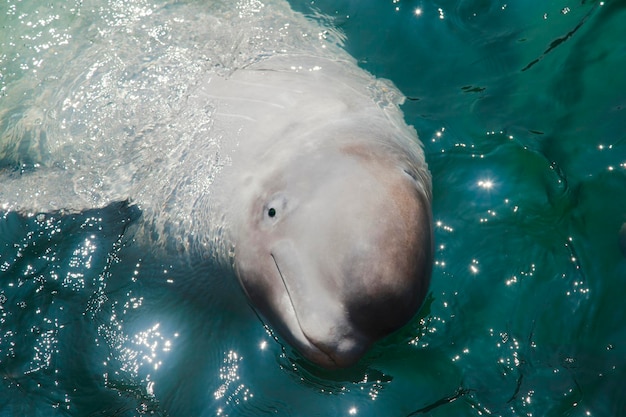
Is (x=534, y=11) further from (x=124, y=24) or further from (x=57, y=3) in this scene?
(x=57, y=3)

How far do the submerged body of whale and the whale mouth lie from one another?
0.01 meters

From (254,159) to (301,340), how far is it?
1591mm

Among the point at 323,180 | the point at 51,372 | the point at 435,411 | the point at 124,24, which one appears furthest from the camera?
the point at 124,24

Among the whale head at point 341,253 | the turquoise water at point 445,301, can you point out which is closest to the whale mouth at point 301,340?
the whale head at point 341,253

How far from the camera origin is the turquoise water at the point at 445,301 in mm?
4953

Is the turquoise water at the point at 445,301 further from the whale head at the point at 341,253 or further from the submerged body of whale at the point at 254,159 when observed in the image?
the whale head at the point at 341,253

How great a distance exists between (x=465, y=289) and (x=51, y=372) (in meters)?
3.48

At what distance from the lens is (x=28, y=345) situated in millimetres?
5324

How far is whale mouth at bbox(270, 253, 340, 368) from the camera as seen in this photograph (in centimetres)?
411

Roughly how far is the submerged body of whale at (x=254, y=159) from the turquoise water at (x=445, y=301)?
1.08 feet

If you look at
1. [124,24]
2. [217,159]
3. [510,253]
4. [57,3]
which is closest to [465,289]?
[510,253]

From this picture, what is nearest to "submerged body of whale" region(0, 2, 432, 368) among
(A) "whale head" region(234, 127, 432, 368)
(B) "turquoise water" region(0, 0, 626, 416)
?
(A) "whale head" region(234, 127, 432, 368)

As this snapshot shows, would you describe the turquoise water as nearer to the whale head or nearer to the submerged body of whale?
the submerged body of whale

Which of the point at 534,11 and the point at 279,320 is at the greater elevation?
the point at 534,11
